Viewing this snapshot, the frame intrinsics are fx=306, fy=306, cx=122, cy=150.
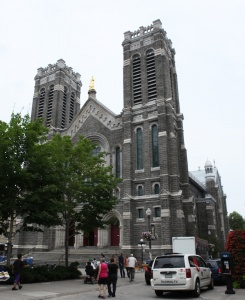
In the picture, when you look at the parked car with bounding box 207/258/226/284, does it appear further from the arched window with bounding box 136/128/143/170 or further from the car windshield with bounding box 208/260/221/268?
the arched window with bounding box 136/128/143/170

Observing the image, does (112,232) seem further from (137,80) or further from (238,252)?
(238,252)

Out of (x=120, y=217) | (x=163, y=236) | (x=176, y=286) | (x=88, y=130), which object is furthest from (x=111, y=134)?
(x=176, y=286)

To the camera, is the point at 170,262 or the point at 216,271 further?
the point at 216,271

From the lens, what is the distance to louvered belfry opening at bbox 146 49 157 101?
3791 cm

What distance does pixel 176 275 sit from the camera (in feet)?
37.9

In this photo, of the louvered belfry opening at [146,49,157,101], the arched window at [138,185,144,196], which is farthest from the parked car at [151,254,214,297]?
the louvered belfry opening at [146,49,157,101]

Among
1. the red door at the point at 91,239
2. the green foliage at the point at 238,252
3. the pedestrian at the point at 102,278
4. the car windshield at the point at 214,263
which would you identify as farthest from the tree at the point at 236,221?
the pedestrian at the point at 102,278

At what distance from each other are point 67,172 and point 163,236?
13597 millimetres

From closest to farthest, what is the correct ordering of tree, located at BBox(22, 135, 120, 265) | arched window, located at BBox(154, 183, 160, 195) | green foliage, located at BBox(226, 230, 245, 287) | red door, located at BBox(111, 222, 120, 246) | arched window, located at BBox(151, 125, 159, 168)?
green foliage, located at BBox(226, 230, 245, 287)
tree, located at BBox(22, 135, 120, 265)
arched window, located at BBox(154, 183, 160, 195)
red door, located at BBox(111, 222, 120, 246)
arched window, located at BBox(151, 125, 159, 168)

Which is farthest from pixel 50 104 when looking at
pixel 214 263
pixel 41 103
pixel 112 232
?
pixel 214 263

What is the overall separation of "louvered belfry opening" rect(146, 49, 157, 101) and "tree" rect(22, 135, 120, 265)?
1666 cm

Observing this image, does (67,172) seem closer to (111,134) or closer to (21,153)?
(21,153)

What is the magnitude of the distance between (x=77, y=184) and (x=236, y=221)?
70.2 m

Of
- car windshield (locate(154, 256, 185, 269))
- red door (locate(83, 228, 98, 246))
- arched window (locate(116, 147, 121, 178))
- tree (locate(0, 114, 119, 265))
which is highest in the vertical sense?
arched window (locate(116, 147, 121, 178))
